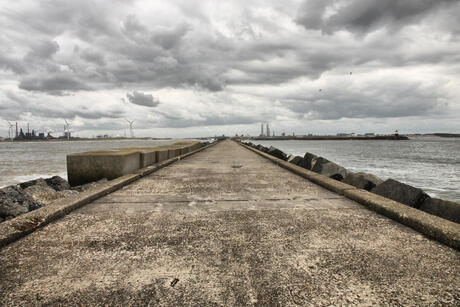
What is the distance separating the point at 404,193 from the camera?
14.5ft

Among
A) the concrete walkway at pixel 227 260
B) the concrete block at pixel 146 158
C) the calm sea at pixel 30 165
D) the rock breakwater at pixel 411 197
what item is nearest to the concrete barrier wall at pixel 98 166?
the concrete block at pixel 146 158

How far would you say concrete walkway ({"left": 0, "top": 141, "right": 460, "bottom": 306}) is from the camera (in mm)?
1558

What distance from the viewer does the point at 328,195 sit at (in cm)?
417

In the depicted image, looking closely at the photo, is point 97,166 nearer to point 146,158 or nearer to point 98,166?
point 98,166

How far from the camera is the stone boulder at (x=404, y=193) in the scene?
4.29 metres

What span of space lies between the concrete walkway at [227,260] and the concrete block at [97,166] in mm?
2746

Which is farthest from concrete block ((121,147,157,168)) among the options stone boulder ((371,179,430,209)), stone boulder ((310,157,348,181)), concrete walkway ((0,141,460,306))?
stone boulder ((371,179,430,209))

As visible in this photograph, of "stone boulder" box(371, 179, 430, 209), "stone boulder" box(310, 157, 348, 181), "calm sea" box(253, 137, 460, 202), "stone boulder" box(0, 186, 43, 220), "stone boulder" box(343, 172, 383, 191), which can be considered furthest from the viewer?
"calm sea" box(253, 137, 460, 202)

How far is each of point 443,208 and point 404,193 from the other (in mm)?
593

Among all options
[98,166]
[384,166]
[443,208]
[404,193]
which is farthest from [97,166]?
[384,166]

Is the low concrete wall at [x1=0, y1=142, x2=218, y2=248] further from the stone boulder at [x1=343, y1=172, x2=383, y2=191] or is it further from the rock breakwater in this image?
the stone boulder at [x1=343, y1=172, x2=383, y2=191]

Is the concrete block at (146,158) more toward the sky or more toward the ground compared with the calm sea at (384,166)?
more toward the sky

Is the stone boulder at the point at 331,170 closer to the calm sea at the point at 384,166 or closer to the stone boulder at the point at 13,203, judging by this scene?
the calm sea at the point at 384,166

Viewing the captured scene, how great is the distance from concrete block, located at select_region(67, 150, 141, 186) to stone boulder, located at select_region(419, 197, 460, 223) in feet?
20.3
